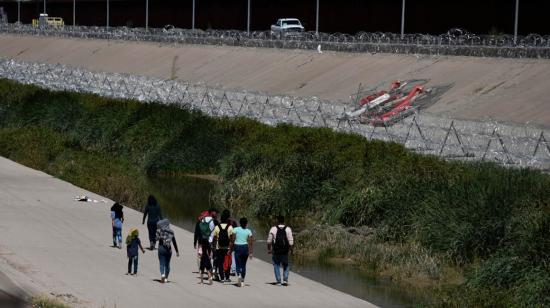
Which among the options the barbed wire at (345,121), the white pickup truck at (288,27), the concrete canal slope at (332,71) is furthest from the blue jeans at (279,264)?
the white pickup truck at (288,27)

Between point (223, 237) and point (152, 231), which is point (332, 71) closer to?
point (152, 231)

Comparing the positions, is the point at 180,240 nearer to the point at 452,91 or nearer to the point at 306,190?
the point at 306,190

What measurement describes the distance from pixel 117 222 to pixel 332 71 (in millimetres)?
32950

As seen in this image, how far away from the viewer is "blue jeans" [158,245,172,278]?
20438mm

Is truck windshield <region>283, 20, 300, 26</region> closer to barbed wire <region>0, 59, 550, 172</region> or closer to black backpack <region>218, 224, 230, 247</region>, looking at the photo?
barbed wire <region>0, 59, 550, 172</region>

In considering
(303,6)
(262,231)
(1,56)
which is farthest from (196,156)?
(1,56)

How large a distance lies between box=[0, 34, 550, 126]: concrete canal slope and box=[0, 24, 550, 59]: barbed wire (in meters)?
0.44

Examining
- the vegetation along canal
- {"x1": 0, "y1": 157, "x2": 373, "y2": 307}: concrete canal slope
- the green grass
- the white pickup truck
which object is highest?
the white pickup truck

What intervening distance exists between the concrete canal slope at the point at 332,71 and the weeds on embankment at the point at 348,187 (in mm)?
8562

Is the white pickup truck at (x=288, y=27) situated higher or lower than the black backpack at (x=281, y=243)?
higher

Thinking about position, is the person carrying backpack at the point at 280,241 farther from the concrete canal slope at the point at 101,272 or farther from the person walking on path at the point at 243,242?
the concrete canal slope at the point at 101,272

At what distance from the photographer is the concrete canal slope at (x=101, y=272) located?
19.8 meters

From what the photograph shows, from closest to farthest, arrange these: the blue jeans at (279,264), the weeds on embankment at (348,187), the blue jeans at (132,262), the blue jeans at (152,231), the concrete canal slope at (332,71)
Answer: the blue jeans at (279,264) < the blue jeans at (132,262) < the weeds on embankment at (348,187) < the blue jeans at (152,231) < the concrete canal slope at (332,71)

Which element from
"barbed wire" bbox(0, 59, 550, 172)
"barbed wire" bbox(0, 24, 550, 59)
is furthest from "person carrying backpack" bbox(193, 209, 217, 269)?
"barbed wire" bbox(0, 24, 550, 59)
